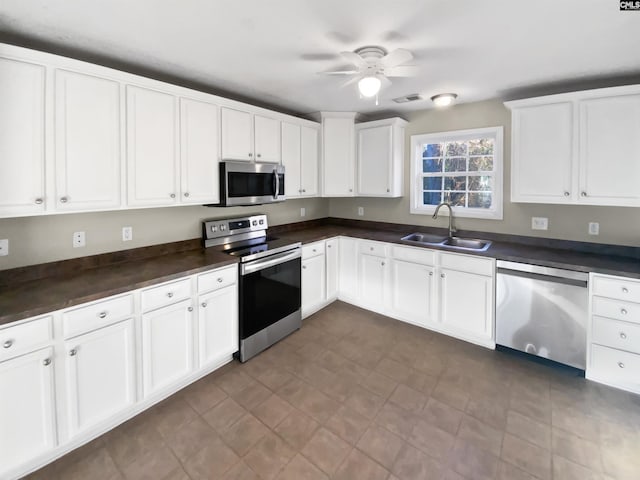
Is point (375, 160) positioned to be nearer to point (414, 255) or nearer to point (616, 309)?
point (414, 255)

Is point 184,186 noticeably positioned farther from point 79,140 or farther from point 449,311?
point 449,311

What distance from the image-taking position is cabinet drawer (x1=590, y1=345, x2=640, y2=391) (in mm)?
2299

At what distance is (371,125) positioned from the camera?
3846 millimetres

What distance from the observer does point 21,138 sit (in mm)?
1757

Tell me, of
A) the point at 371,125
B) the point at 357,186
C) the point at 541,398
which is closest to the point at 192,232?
the point at 357,186

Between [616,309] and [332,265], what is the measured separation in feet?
8.47

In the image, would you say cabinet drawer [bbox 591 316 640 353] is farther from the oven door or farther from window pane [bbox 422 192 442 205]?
the oven door

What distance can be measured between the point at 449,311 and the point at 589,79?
235cm

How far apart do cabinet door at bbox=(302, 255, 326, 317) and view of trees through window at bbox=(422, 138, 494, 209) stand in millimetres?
→ 1596

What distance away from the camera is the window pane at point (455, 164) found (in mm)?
3611

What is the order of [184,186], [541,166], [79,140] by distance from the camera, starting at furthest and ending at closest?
1. [541,166]
2. [184,186]
3. [79,140]

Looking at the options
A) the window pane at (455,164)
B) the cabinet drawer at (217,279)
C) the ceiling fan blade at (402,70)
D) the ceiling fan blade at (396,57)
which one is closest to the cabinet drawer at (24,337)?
the cabinet drawer at (217,279)

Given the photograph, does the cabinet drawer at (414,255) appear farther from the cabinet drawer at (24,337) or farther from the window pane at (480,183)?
the cabinet drawer at (24,337)

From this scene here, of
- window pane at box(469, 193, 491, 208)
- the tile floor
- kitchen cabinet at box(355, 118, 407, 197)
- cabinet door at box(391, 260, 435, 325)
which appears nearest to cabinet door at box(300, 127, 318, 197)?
kitchen cabinet at box(355, 118, 407, 197)
